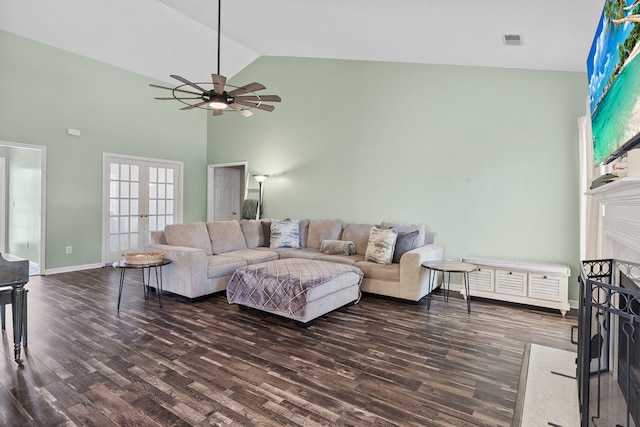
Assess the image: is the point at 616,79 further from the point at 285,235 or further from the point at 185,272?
the point at 285,235

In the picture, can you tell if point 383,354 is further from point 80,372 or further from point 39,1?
point 39,1

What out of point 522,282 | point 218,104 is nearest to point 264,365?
point 218,104

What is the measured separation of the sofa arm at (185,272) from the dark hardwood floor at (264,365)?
250 mm

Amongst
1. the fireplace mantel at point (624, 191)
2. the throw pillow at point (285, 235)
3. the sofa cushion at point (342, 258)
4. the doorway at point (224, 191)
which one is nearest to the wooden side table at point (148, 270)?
the throw pillow at point (285, 235)

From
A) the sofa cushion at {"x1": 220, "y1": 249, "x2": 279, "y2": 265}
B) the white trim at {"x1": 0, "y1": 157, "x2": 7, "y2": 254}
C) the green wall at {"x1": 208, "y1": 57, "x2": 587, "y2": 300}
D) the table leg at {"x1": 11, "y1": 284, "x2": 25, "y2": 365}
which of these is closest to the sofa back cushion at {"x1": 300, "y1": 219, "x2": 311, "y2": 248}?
the green wall at {"x1": 208, "y1": 57, "x2": 587, "y2": 300}

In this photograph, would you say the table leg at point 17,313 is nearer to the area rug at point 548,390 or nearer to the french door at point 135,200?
the area rug at point 548,390

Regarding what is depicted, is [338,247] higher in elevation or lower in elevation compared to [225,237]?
lower

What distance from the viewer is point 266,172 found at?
6.48 meters

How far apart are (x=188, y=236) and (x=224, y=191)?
3.57 meters

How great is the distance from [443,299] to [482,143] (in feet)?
6.51

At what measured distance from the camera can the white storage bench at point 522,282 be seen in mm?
3707

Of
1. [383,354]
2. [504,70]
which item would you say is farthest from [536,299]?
[504,70]

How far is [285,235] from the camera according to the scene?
540cm

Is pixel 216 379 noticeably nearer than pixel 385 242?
Yes
